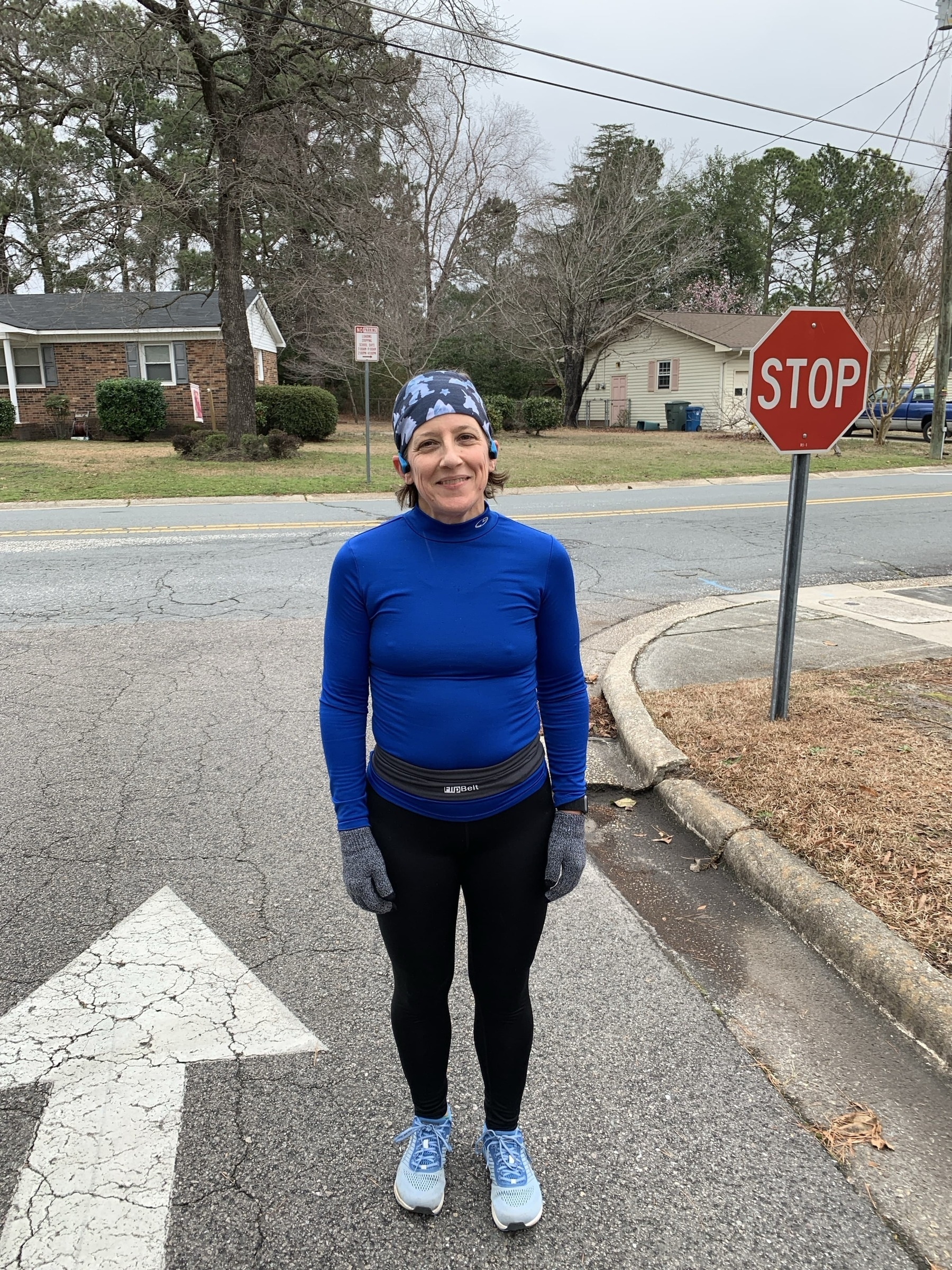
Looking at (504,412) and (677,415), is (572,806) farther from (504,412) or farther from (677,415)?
(677,415)

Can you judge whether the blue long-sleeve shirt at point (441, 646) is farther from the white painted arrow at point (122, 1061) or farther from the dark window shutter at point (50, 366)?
the dark window shutter at point (50, 366)

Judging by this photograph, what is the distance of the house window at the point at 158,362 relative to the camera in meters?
28.1

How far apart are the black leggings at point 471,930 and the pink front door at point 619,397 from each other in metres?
37.9

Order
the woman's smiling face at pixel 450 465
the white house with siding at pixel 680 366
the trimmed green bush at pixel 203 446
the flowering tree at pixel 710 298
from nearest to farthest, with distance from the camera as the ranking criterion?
the woman's smiling face at pixel 450 465
the trimmed green bush at pixel 203 446
the white house with siding at pixel 680 366
the flowering tree at pixel 710 298

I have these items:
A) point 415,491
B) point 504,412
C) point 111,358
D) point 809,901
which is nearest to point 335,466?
point 504,412

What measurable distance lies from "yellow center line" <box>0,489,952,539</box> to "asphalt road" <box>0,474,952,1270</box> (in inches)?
195

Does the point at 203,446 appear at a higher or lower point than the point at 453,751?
lower

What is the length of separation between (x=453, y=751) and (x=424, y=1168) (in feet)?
3.21

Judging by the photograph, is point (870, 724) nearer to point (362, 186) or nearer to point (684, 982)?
point (684, 982)

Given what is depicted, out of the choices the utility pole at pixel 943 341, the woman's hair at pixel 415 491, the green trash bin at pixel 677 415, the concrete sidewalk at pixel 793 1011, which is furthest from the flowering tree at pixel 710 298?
the woman's hair at pixel 415 491

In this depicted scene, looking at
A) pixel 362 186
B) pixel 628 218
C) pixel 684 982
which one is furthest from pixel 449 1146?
pixel 628 218

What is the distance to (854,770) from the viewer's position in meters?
3.98

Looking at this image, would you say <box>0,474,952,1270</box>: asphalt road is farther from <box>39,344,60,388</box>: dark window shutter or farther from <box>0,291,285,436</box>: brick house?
<box>39,344,60,388</box>: dark window shutter

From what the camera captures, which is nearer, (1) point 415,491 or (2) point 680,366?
(1) point 415,491
